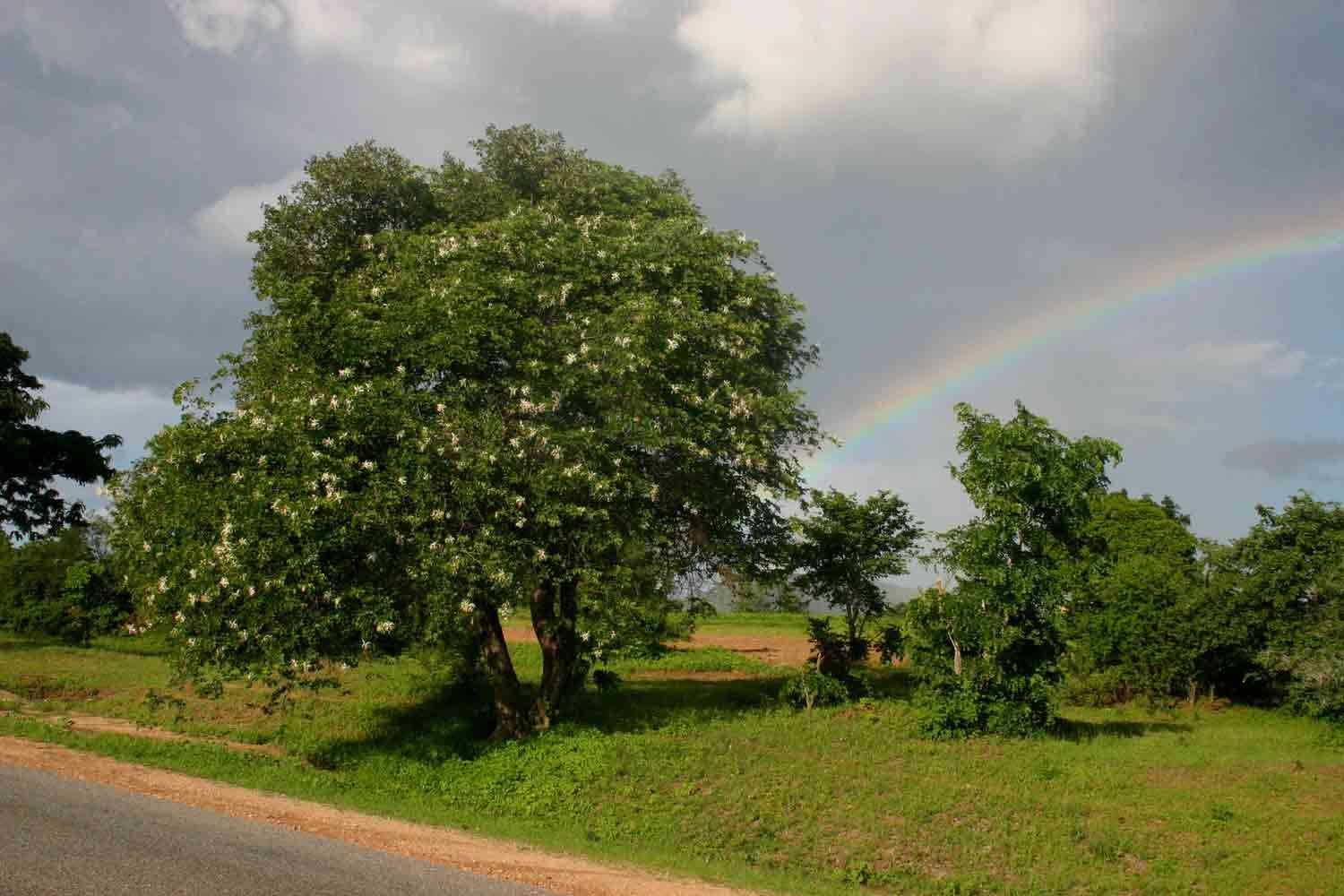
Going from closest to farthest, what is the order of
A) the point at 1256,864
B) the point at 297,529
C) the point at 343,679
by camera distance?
the point at 1256,864
the point at 297,529
the point at 343,679

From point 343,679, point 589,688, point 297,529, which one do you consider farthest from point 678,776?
point 343,679

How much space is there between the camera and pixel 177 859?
1029 centimetres

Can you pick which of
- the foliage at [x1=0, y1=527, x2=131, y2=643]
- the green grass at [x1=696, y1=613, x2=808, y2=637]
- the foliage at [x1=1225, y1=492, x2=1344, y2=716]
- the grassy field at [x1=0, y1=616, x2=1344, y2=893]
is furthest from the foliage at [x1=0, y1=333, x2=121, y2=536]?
the foliage at [x1=1225, y1=492, x2=1344, y2=716]

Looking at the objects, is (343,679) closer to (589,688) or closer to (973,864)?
(589,688)

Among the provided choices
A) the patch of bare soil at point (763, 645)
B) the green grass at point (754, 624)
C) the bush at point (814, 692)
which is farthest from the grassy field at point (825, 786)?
the green grass at point (754, 624)

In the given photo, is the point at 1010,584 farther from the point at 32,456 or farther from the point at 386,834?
the point at 32,456

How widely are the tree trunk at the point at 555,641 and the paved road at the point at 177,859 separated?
9.38 meters

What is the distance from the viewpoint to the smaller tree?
2847cm

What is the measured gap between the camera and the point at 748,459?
831 inches

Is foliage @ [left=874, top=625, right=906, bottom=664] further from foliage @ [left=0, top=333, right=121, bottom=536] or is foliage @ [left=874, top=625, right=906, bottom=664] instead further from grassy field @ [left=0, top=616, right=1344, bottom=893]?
foliage @ [left=0, top=333, right=121, bottom=536]

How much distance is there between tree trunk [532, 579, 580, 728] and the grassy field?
86 centimetres

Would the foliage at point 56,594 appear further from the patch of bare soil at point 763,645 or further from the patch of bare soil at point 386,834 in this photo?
the patch of bare soil at point 386,834

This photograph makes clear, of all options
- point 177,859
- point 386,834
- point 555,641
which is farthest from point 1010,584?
point 177,859

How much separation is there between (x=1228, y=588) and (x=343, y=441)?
86.7ft
